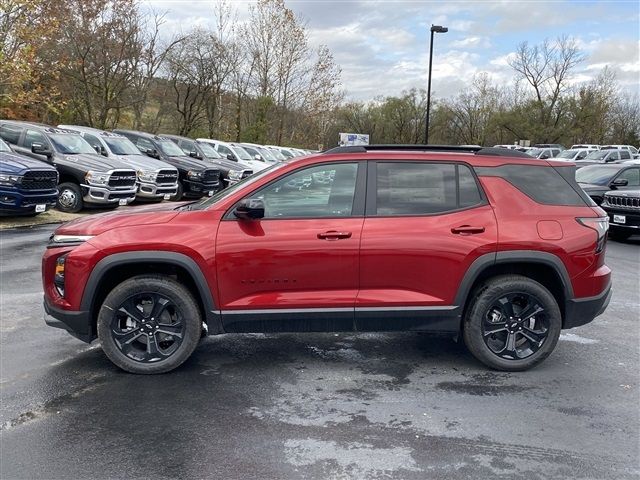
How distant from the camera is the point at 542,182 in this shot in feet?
15.3

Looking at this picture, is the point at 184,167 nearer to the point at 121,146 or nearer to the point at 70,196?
the point at 121,146

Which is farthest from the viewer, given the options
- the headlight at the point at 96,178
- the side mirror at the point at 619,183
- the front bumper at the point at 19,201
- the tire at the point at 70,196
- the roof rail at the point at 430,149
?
the tire at the point at 70,196

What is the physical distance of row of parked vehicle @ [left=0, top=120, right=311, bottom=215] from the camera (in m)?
11.8

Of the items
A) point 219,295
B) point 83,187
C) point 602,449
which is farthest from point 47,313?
point 83,187

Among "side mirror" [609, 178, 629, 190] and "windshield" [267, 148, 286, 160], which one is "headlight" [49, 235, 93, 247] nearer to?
"side mirror" [609, 178, 629, 190]

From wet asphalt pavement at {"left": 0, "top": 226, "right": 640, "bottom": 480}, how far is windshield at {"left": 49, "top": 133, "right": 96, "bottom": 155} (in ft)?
32.3

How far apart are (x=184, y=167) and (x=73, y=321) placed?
14.5 m

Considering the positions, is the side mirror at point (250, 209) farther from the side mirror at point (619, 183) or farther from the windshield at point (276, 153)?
the windshield at point (276, 153)

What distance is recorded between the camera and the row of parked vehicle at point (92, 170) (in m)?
11.8

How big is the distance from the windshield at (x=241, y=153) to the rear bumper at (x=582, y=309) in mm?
19890

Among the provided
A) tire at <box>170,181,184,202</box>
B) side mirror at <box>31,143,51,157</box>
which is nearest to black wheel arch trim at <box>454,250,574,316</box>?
side mirror at <box>31,143,51,157</box>

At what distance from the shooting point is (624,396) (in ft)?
13.8

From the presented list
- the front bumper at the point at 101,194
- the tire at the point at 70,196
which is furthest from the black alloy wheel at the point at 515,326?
the tire at the point at 70,196

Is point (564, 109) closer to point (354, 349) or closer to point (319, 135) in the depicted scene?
point (319, 135)
